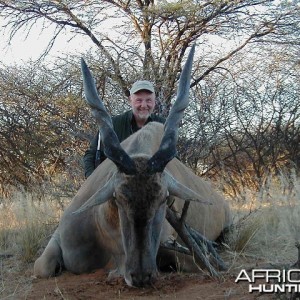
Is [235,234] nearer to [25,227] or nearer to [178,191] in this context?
[178,191]

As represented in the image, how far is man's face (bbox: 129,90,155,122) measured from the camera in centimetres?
670

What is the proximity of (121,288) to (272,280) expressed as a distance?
103cm

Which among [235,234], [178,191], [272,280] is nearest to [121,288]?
[178,191]

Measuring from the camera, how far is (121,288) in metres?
4.10

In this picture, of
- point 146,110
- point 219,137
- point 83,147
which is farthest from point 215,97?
point 146,110

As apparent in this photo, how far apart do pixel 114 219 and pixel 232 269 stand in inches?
39.1

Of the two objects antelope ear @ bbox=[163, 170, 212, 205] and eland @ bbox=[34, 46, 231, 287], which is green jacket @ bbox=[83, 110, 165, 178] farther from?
antelope ear @ bbox=[163, 170, 212, 205]

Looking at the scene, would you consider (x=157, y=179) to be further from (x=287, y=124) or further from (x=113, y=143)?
(x=287, y=124)

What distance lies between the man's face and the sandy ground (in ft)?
7.52

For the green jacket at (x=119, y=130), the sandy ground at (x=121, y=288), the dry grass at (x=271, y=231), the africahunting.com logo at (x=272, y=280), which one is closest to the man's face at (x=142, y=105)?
the green jacket at (x=119, y=130)

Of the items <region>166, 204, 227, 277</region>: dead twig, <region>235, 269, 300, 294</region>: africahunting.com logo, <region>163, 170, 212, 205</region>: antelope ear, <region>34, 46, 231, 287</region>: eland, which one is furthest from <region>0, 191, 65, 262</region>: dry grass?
<region>235, 269, 300, 294</region>: africahunting.com logo

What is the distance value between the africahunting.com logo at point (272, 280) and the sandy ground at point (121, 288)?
0.17ft

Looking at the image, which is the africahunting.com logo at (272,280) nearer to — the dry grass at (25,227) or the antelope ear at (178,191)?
the antelope ear at (178,191)

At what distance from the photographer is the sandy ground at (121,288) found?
3.76 m
